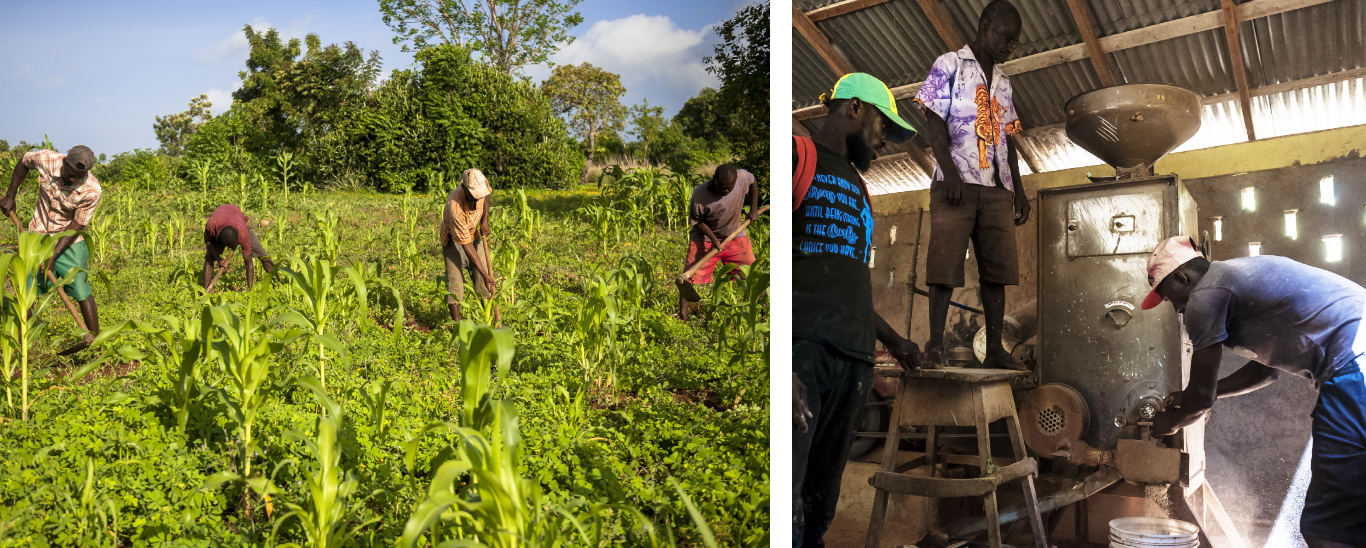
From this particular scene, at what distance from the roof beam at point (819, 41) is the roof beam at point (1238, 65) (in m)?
0.87

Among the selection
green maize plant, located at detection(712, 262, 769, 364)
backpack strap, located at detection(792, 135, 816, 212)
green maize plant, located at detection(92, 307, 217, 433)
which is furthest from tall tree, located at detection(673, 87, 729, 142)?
green maize plant, located at detection(92, 307, 217, 433)

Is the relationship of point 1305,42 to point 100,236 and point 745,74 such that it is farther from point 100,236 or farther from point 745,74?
point 100,236

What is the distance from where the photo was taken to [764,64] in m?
2.32

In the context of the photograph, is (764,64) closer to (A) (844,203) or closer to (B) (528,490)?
(A) (844,203)

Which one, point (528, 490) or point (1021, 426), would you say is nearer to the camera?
point (528, 490)

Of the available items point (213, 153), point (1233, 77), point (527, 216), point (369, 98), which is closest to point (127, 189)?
point (213, 153)

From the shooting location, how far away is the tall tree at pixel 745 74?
2117 millimetres

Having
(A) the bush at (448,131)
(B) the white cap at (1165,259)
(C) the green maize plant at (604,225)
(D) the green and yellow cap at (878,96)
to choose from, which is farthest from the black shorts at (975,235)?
(C) the green maize plant at (604,225)

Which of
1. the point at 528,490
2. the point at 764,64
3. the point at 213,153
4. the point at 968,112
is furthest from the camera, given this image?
the point at 213,153

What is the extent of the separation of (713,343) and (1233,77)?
7.03 ft

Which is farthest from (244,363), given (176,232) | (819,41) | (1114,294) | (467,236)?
(176,232)

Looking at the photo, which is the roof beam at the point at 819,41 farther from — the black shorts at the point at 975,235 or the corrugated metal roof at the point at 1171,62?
the black shorts at the point at 975,235

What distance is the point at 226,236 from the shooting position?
3123mm

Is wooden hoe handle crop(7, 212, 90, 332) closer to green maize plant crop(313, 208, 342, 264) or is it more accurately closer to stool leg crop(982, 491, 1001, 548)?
green maize plant crop(313, 208, 342, 264)
